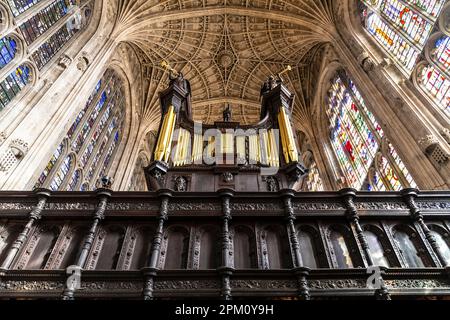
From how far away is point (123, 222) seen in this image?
5.95m

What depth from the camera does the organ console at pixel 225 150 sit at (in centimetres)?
742

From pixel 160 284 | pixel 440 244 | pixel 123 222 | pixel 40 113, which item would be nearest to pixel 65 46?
pixel 40 113

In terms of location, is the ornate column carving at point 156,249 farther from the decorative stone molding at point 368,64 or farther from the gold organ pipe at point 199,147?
the decorative stone molding at point 368,64

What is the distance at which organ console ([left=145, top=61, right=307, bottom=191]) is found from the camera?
292 inches

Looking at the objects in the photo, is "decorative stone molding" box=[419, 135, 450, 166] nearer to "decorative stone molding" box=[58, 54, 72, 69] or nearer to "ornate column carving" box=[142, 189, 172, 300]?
"ornate column carving" box=[142, 189, 172, 300]

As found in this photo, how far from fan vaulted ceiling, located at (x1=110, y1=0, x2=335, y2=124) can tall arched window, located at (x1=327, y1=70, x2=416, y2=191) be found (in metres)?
3.17

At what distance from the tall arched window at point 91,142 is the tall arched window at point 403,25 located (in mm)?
12837

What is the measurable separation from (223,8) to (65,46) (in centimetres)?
1019

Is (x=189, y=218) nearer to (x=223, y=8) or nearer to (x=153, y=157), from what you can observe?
(x=153, y=157)

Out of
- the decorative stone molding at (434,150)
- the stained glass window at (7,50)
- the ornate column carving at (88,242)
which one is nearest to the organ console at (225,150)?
the ornate column carving at (88,242)

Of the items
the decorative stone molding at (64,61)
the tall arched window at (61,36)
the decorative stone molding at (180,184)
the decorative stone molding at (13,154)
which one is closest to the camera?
the decorative stone molding at (180,184)
